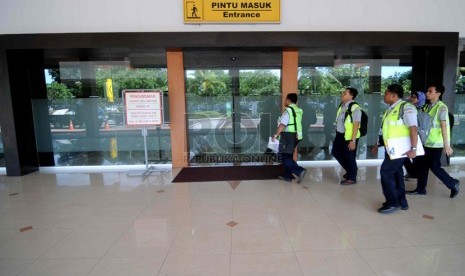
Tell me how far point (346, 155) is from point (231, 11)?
349 cm

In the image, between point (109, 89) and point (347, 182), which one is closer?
point (347, 182)

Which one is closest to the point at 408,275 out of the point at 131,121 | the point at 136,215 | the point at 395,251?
the point at 395,251

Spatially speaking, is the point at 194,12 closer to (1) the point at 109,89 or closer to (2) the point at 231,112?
(2) the point at 231,112

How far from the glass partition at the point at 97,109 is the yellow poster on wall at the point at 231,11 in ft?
3.91

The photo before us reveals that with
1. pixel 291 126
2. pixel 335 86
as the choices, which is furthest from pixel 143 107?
pixel 335 86

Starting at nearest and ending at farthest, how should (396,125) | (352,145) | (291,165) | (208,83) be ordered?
(396,125) → (352,145) → (291,165) → (208,83)

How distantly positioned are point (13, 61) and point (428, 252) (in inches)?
294

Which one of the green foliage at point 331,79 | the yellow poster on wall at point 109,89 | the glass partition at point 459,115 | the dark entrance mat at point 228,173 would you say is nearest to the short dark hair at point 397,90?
the dark entrance mat at point 228,173

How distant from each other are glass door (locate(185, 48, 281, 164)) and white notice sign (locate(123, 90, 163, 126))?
2.59 ft

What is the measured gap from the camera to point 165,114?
243 inches

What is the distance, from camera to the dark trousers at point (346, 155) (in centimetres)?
471

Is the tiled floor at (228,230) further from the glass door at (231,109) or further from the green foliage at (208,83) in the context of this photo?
the green foliage at (208,83)

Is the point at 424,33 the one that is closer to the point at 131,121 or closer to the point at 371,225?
the point at 371,225

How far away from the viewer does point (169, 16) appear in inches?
218
